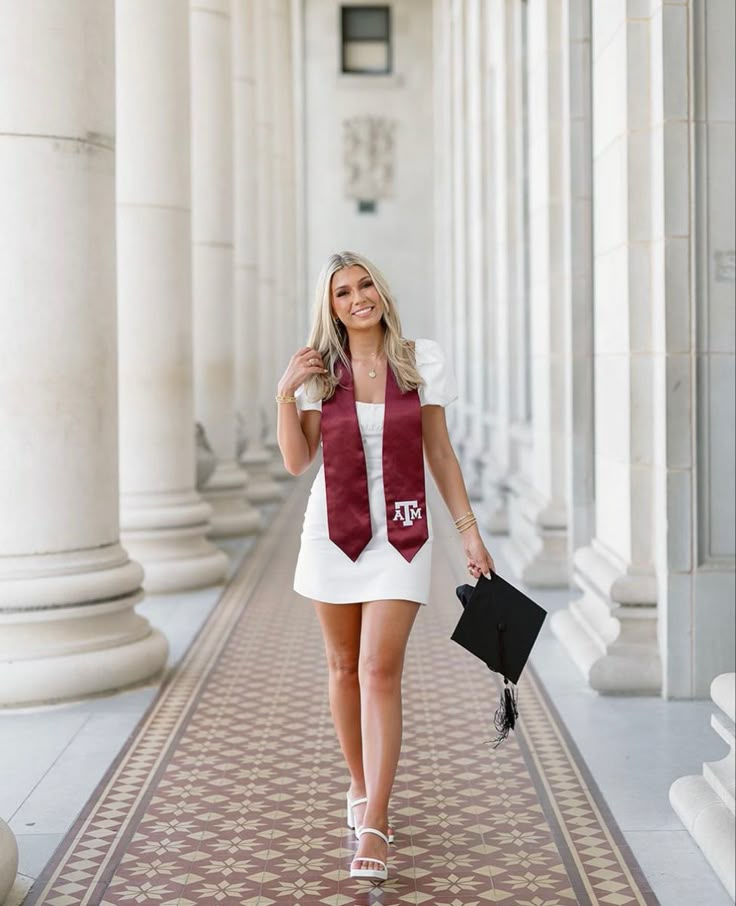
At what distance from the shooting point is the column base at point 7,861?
4.24 meters

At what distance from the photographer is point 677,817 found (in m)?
5.11

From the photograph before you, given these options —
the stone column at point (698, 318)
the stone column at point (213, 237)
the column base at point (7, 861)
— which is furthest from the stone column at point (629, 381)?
the stone column at point (213, 237)

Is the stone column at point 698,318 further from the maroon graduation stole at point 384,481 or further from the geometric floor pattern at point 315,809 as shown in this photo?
the maroon graduation stole at point 384,481

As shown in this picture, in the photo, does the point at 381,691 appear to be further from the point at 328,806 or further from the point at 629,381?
the point at 629,381

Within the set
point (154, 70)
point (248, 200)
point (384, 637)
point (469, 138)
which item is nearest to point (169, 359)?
point (154, 70)

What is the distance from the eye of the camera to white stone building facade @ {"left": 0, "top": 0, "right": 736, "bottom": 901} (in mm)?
6773

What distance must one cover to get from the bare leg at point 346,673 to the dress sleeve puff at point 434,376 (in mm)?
826

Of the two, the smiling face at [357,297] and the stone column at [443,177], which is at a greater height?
the stone column at [443,177]

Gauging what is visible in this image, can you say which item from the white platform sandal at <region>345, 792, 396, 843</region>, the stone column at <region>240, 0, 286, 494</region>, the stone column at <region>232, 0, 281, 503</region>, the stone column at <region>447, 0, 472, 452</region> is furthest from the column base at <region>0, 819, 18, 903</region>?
the stone column at <region>447, 0, 472, 452</region>

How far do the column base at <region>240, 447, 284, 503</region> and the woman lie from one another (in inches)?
522

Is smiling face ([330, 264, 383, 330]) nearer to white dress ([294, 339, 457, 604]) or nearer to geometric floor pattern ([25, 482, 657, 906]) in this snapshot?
white dress ([294, 339, 457, 604])

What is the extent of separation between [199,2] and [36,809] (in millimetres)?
10378

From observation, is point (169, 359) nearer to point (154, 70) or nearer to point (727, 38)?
point (154, 70)

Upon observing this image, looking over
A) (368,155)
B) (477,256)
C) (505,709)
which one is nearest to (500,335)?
(477,256)
